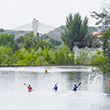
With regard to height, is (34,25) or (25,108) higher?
(34,25)

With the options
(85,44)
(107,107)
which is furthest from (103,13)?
(85,44)

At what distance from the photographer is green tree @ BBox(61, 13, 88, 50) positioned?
89188 millimetres

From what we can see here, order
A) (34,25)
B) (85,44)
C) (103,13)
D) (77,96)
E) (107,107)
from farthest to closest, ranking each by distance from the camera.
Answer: (34,25), (85,44), (77,96), (103,13), (107,107)

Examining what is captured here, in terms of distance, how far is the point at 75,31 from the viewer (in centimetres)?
8962

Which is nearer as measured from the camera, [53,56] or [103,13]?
[103,13]

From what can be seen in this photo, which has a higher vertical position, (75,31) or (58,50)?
(75,31)

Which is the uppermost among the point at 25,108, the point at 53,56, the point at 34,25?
the point at 34,25

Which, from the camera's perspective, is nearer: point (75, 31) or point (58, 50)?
point (58, 50)

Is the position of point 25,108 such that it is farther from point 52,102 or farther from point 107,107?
point 107,107

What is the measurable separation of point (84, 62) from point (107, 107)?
2151 inches

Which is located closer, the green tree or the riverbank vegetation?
the riverbank vegetation

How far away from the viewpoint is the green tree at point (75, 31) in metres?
89.2

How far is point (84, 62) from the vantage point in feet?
257

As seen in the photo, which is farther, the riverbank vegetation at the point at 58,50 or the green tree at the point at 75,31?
the green tree at the point at 75,31
